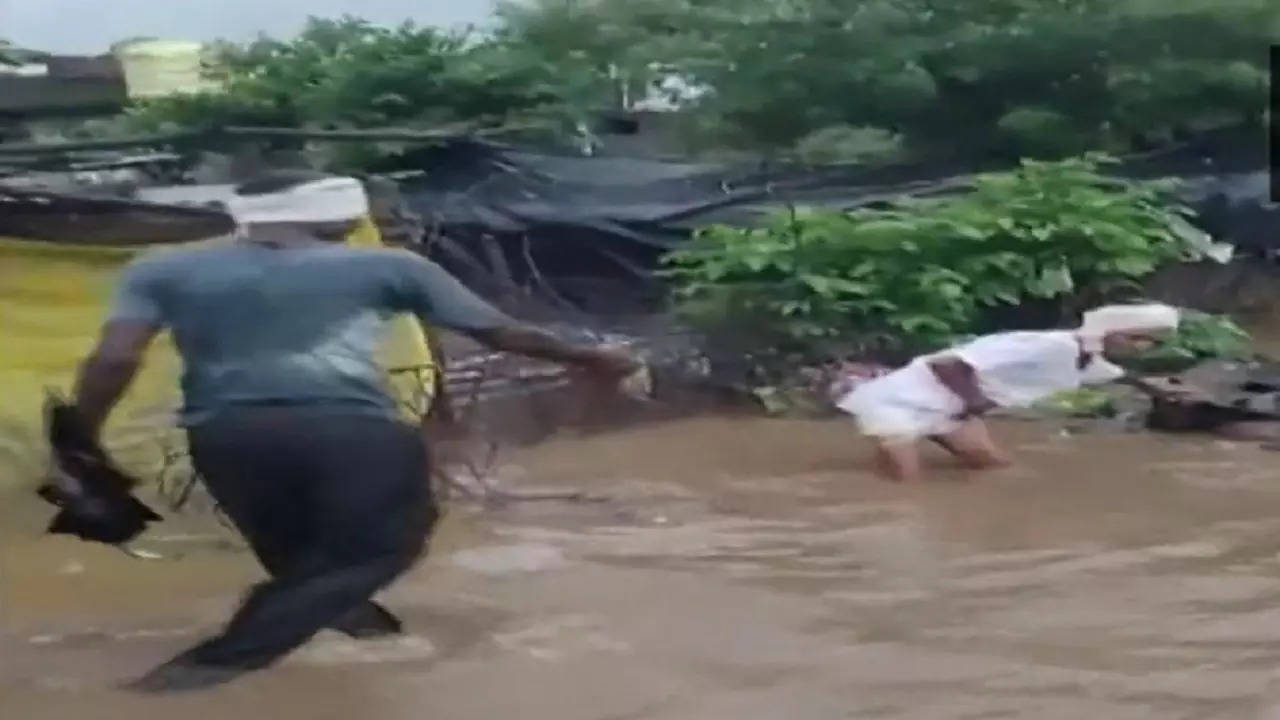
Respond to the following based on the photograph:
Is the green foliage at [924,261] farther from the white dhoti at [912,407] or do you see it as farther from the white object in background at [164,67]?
the white object in background at [164,67]

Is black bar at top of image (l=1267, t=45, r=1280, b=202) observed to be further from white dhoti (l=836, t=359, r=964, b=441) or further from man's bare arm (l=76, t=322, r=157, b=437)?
man's bare arm (l=76, t=322, r=157, b=437)

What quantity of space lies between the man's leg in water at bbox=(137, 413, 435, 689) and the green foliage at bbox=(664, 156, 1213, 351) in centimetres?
734

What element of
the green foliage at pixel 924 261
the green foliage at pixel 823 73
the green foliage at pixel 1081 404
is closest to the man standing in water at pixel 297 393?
the green foliage at pixel 1081 404

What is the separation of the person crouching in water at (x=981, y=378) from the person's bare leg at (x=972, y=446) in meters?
0.07

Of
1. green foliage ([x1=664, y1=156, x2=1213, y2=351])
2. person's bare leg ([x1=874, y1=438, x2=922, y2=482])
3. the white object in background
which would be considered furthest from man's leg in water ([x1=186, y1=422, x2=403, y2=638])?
the white object in background

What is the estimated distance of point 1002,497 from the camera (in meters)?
8.63

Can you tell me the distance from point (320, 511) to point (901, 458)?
4.29m

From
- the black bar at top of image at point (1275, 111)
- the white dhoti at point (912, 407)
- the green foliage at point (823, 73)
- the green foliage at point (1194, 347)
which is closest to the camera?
the white dhoti at point (912, 407)

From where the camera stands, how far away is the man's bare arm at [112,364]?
16.8 ft

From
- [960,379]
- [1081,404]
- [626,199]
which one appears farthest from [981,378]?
[626,199]

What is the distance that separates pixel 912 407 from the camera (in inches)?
353

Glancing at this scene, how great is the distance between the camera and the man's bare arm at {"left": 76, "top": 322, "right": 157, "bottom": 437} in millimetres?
5117

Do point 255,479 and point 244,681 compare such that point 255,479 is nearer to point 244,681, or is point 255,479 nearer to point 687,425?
point 244,681

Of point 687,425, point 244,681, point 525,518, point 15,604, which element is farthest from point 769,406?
point 244,681
